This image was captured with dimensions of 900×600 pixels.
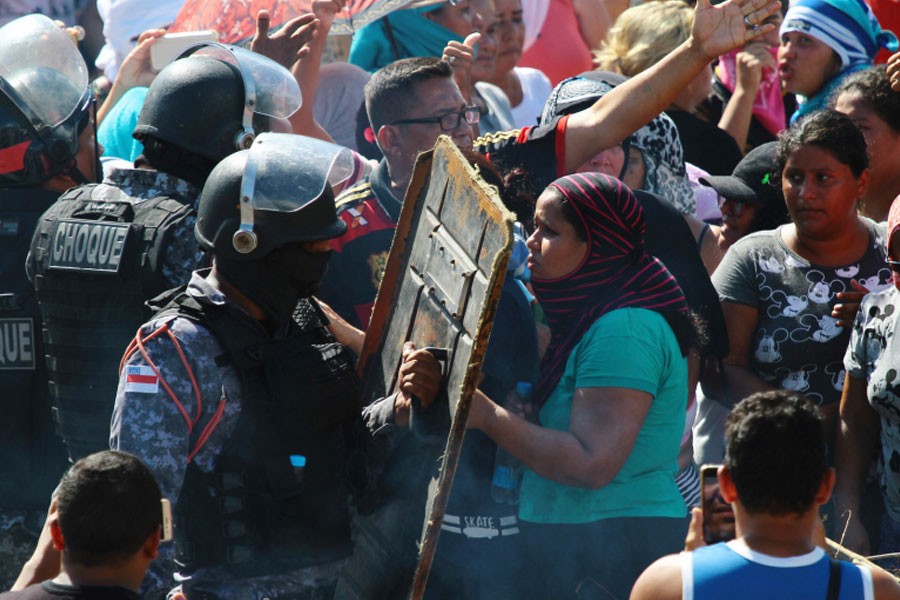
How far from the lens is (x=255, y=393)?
119 inches

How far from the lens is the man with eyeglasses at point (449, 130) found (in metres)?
4.36

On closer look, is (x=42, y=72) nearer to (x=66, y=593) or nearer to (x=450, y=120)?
(x=450, y=120)

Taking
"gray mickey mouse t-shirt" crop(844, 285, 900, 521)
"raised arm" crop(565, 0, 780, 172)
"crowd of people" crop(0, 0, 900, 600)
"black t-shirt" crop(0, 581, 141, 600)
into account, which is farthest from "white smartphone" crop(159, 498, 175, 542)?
"raised arm" crop(565, 0, 780, 172)

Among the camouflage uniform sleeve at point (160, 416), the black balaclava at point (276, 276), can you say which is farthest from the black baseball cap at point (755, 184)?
the camouflage uniform sleeve at point (160, 416)

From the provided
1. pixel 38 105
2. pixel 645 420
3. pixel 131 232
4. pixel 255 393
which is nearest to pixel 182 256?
pixel 131 232

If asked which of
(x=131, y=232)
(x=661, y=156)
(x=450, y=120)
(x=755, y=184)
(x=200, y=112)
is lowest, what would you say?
(x=755, y=184)

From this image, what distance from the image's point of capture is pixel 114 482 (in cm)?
256

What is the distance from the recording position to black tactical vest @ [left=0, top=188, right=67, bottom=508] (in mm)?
3906

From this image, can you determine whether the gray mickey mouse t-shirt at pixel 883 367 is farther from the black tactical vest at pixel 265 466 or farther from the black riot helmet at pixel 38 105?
the black riot helmet at pixel 38 105

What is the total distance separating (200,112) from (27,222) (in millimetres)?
822

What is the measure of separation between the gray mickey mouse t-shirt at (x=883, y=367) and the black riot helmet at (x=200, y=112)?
2110mm

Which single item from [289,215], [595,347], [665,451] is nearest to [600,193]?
[595,347]

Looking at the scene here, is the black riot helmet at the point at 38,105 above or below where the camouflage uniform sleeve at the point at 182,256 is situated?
above

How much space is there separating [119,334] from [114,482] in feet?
3.53
